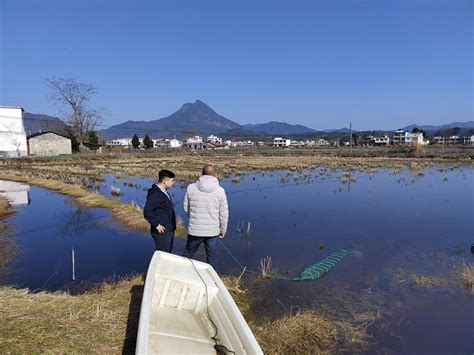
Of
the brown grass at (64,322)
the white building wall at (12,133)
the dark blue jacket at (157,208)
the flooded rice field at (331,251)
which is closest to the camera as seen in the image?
the brown grass at (64,322)

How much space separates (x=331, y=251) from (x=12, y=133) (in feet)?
168

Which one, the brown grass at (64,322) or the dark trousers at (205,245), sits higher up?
the dark trousers at (205,245)

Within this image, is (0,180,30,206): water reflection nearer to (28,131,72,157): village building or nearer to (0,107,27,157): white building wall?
(0,107,27,157): white building wall

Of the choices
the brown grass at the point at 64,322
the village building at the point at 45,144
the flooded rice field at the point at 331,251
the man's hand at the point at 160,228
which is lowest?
the flooded rice field at the point at 331,251

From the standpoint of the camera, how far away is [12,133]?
4716cm

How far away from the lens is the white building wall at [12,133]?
46.6 metres

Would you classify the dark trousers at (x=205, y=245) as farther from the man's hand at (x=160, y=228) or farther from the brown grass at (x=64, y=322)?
the brown grass at (x=64, y=322)

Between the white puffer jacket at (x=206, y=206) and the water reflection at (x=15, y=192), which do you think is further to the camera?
the water reflection at (x=15, y=192)

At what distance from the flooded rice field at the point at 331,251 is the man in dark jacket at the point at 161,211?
195 centimetres

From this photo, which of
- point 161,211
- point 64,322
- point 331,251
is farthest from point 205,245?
point 331,251

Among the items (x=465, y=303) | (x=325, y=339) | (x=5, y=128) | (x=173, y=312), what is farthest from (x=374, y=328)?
(x=5, y=128)

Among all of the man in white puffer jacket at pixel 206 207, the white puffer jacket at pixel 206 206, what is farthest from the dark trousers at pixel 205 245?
the white puffer jacket at pixel 206 206

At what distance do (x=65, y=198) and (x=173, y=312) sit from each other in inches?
548

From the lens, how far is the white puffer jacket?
527 centimetres
